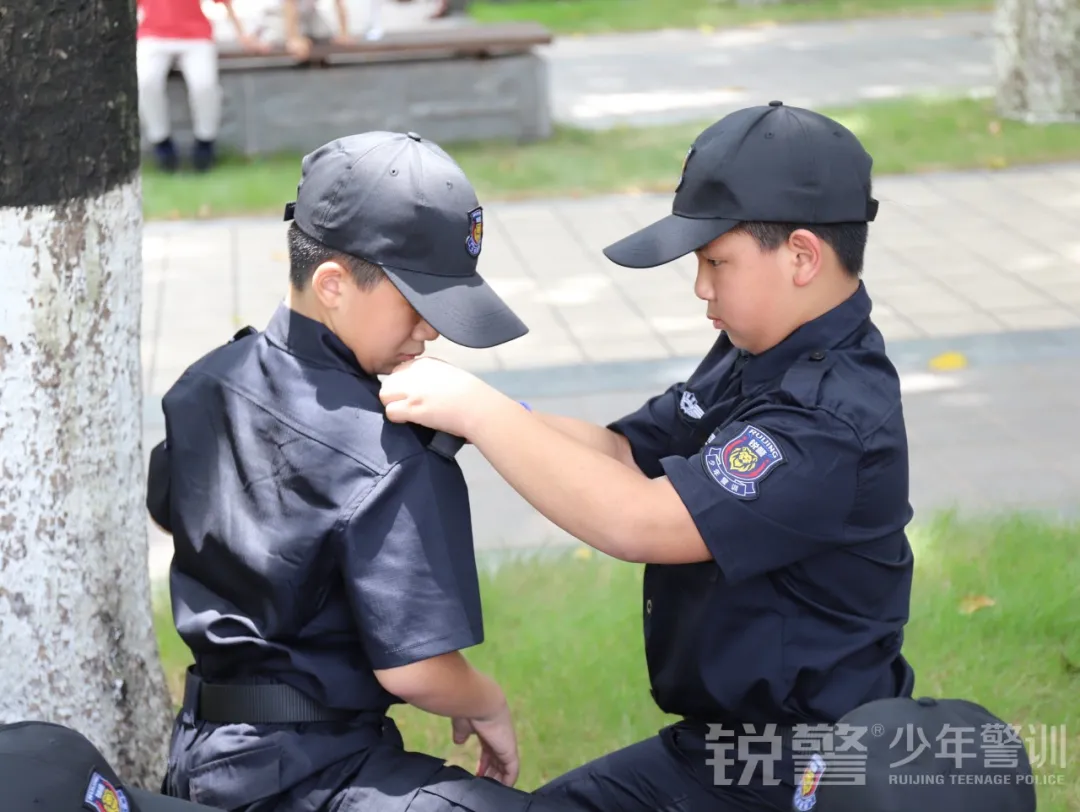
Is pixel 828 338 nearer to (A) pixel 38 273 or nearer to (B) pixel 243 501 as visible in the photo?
(B) pixel 243 501

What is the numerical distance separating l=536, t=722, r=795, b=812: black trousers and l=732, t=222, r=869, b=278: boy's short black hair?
0.82 metres

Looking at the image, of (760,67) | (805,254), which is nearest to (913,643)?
(805,254)

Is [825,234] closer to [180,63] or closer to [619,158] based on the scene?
[619,158]

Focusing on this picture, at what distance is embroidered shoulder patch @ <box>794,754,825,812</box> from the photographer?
1940 mm

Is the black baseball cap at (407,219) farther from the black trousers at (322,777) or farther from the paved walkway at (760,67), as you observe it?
the paved walkway at (760,67)

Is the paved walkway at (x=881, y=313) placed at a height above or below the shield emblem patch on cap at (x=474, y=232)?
below

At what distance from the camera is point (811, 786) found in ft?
6.43

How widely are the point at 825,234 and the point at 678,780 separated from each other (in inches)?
39.0

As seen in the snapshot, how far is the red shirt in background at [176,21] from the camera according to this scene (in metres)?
8.53

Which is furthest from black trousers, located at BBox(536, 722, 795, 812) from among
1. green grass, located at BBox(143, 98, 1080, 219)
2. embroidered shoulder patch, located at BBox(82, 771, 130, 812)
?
green grass, located at BBox(143, 98, 1080, 219)

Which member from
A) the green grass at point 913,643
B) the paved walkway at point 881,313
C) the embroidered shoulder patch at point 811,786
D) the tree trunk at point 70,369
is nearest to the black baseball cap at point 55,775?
the tree trunk at point 70,369

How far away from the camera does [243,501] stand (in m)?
2.16

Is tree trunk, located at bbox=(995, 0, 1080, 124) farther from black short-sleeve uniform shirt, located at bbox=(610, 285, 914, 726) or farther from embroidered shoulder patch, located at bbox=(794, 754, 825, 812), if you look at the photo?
embroidered shoulder patch, located at bbox=(794, 754, 825, 812)

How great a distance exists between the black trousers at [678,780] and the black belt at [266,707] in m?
0.45
